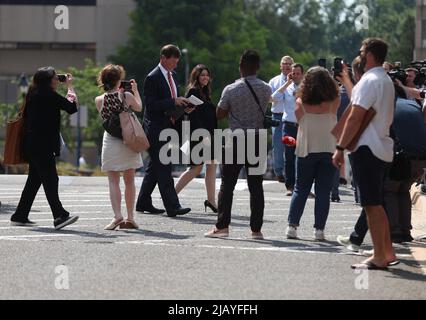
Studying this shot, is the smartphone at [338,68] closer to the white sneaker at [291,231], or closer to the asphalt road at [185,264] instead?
the asphalt road at [185,264]

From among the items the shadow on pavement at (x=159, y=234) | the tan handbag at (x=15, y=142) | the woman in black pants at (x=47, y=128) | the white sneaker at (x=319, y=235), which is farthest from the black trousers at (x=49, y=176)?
the white sneaker at (x=319, y=235)

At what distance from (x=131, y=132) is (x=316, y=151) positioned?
84.6 inches

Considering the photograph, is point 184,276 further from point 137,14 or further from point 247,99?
point 137,14

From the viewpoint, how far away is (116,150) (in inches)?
602

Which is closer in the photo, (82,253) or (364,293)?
(364,293)

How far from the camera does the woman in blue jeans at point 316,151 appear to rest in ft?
46.0

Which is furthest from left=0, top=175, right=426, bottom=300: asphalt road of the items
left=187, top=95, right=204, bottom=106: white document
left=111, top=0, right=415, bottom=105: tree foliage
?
left=111, top=0, right=415, bottom=105: tree foliage

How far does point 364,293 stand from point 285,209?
8405 millimetres

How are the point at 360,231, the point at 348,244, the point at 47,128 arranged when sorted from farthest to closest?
the point at 47,128, the point at 348,244, the point at 360,231

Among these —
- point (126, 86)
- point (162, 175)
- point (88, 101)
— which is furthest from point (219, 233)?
point (88, 101)

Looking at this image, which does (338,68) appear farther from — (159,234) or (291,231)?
(159,234)

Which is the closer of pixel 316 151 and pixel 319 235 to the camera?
pixel 316 151
